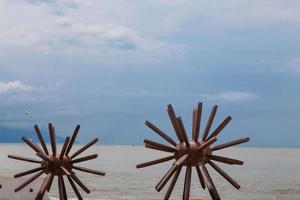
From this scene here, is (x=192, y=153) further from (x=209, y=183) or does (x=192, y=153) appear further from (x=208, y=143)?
(x=209, y=183)

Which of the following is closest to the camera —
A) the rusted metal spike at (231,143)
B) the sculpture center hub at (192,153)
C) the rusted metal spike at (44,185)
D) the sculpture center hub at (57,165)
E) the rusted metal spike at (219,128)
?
the sculpture center hub at (192,153)

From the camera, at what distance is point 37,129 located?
61.5ft

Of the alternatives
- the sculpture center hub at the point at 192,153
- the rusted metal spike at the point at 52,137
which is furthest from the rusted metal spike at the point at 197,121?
the rusted metal spike at the point at 52,137

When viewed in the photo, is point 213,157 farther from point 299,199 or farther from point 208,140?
point 299,199

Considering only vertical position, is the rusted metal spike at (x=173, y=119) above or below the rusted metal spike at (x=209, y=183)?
above

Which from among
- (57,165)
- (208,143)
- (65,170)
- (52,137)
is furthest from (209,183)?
(52,137)

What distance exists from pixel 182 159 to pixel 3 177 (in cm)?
870

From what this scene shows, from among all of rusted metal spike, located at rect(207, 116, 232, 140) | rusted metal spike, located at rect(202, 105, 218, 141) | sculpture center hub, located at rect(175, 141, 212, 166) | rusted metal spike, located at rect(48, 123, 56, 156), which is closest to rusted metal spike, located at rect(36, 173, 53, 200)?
rusted metal spike, located at rect(48, 123, 56, 156)

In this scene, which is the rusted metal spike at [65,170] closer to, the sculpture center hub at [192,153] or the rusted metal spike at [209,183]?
the sculpture center hub at [192,153]

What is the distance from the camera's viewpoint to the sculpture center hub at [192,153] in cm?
1589

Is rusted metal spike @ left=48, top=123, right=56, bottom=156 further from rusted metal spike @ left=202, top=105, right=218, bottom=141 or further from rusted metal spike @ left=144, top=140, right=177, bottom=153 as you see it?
rusted metal spike @ left=202, top=105, right=218, bottom=141

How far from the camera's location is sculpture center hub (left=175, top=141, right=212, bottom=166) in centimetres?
1589

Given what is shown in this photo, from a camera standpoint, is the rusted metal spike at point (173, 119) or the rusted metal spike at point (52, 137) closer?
the rusted metal spike at point (173, 119)

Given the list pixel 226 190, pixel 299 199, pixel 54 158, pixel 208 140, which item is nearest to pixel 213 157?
pixel 208 140
